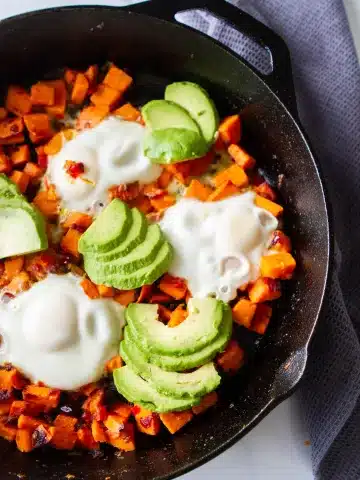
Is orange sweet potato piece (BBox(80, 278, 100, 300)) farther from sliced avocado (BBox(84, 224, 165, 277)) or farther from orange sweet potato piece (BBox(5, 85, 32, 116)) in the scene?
orange sweet potato piece (BBox(5, 85, 32, 116))

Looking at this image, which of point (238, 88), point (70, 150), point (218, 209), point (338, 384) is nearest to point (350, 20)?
point (238, 88)

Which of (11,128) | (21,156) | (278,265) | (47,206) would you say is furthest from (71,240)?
(278,265)

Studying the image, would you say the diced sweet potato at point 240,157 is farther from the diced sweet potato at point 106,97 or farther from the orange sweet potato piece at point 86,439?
the orange sweet potato piece at point 86,439

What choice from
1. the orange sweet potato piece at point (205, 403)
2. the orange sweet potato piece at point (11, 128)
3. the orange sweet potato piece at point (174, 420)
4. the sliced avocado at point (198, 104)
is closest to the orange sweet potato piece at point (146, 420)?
the orange sweet potato piece at point (174, 420)

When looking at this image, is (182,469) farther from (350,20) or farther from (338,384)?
(350,20)

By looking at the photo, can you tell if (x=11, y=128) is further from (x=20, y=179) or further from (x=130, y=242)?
(x=130, y=242)
